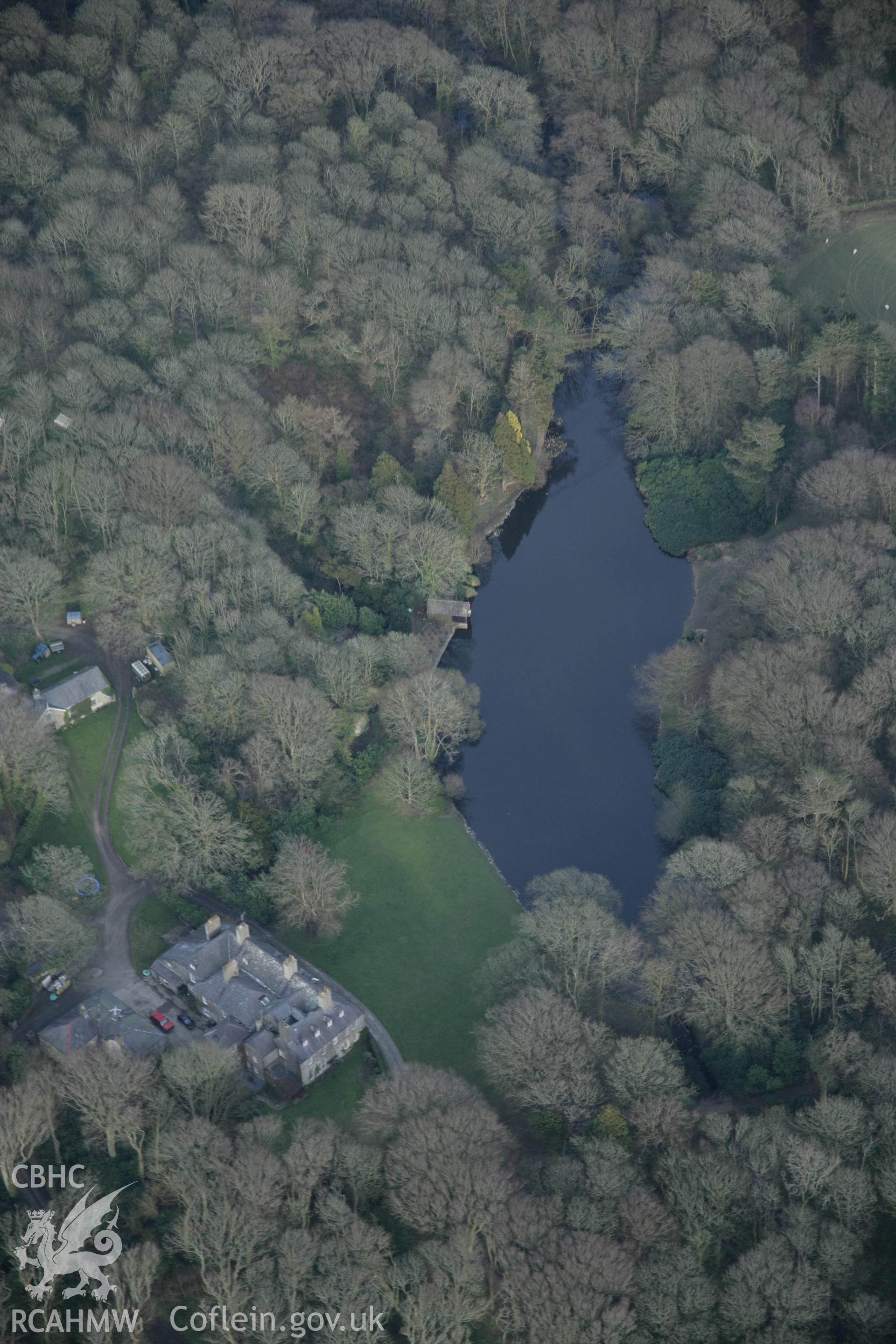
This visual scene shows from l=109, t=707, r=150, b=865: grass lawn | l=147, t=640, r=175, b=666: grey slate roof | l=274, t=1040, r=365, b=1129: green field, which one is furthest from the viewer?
l=147, t=640, r=175, b=666: grey slate roof

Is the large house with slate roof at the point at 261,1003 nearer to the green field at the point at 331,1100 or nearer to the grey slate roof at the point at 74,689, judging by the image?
the green field at the point at 331,1100

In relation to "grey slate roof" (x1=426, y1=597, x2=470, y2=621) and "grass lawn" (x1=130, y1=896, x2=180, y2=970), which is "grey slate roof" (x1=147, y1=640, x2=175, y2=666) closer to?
"grass lawn" (x1=130, y1=896, x2=180, y2=970)

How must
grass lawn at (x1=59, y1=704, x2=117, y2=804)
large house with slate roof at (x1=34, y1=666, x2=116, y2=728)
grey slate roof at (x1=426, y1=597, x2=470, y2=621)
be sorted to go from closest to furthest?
grass lawn at (x1=59, y1=704, x2=117, y2=804) < large house with slate roof at (x1=34, y1=666, x2=116, y2=728) < grey slate roof at (x1=426, y1=597, x2=470, y2=621)

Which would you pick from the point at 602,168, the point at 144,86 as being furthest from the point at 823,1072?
the point at 144,86

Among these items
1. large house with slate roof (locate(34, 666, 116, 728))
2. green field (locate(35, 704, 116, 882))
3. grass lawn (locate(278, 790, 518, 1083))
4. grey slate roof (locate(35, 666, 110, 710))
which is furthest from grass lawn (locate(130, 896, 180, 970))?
grey slate roof (locate(35, 666, 110, 710))

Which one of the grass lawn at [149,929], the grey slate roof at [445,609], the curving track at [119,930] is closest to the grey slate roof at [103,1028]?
the curving track at [119,930]

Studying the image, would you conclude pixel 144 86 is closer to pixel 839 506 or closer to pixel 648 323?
pixel 648 323
